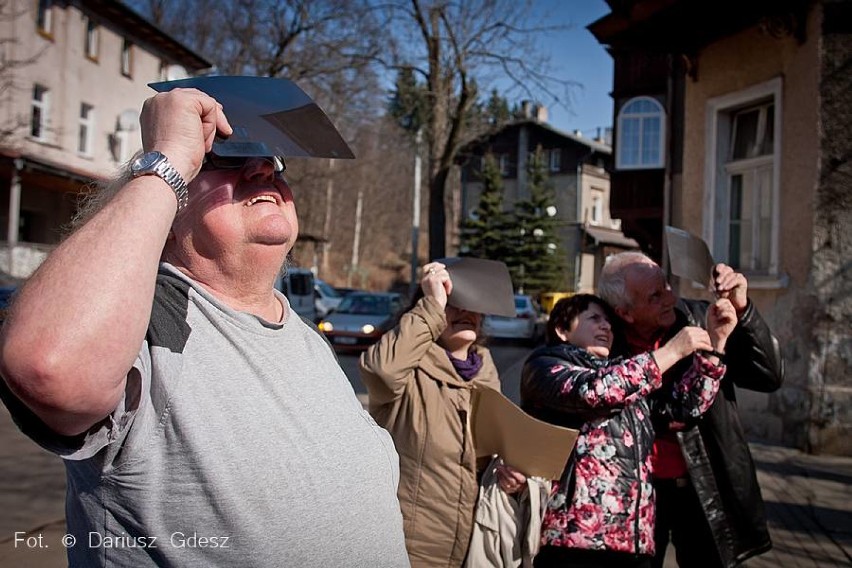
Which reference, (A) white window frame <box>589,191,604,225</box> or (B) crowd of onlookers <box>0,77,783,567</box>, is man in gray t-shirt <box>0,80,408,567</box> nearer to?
(B) crowd of onlookers <box>0,77,783,567</box>

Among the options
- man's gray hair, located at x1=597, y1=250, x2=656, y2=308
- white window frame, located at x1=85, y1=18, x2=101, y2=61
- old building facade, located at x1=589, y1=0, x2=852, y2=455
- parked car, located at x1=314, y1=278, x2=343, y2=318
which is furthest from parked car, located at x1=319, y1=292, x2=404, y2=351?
white window frame, located at x1=85, y1=18, x2=101, y2=61

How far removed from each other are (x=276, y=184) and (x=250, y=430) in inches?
21.8

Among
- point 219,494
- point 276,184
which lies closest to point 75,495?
point 219,494

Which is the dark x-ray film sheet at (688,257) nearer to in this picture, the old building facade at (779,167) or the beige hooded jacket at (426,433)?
the beige hooded jacket at (426,433)

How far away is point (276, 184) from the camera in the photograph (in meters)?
1.59

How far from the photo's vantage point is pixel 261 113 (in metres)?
1.41

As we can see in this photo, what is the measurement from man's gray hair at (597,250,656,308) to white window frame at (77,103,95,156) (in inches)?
1079

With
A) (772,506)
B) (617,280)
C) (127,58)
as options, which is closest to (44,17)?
(127,58)

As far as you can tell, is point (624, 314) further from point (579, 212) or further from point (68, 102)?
point (579, 212)

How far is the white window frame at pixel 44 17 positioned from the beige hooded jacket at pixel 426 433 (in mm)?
24959

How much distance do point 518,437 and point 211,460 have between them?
57.4 inches

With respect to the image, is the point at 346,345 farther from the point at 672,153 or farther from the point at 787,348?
the point at 787,348

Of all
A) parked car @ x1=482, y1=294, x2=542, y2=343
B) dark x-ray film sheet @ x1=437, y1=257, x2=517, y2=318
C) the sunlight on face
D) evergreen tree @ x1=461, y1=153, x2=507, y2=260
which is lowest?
parked car @ x1=482, y1=294, x2=542, y2=343

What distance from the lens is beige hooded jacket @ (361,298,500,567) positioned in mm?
2639
